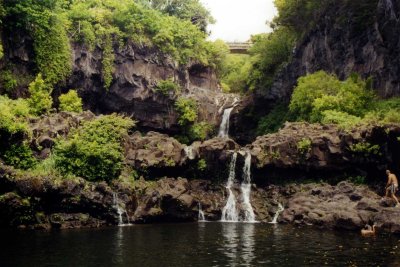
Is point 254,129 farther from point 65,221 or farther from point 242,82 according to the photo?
point 65,221

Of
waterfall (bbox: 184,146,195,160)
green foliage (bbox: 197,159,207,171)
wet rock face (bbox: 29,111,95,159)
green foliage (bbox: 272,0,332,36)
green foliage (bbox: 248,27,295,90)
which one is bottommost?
green foliage (bbox: 197,159,207,171)

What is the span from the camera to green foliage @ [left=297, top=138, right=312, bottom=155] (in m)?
36.7

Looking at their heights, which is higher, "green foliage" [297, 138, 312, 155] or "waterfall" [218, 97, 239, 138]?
"waterfall" [218, 97, 239, 138]

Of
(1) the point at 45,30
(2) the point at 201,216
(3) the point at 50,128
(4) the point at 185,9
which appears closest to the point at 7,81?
(1) the point at 45,30

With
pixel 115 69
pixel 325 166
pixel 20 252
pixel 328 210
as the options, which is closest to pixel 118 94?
pixel 115 69

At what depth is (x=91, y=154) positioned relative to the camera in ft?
111

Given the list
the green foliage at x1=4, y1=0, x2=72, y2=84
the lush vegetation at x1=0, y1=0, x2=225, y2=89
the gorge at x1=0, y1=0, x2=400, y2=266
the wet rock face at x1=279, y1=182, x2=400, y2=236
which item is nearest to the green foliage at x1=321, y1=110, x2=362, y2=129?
the gorge at x1=0, y1=0, x2=400, y2=266

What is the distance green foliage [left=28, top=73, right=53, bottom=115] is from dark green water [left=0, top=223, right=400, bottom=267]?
652 inches

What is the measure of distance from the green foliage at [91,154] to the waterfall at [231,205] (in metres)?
9.36

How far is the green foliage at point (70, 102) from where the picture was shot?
4447 centimetres

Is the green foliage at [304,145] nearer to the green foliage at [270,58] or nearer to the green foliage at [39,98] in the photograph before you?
the green foliage at [270,58]

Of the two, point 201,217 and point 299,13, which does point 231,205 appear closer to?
point 201,217

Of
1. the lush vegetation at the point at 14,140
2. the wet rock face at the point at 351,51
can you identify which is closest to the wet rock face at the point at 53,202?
the lush vegetation at the point at 14,140

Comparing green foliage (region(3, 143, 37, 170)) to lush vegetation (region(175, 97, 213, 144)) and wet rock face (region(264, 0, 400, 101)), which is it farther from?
wet rock face (region(264, 0, 400, 101))
